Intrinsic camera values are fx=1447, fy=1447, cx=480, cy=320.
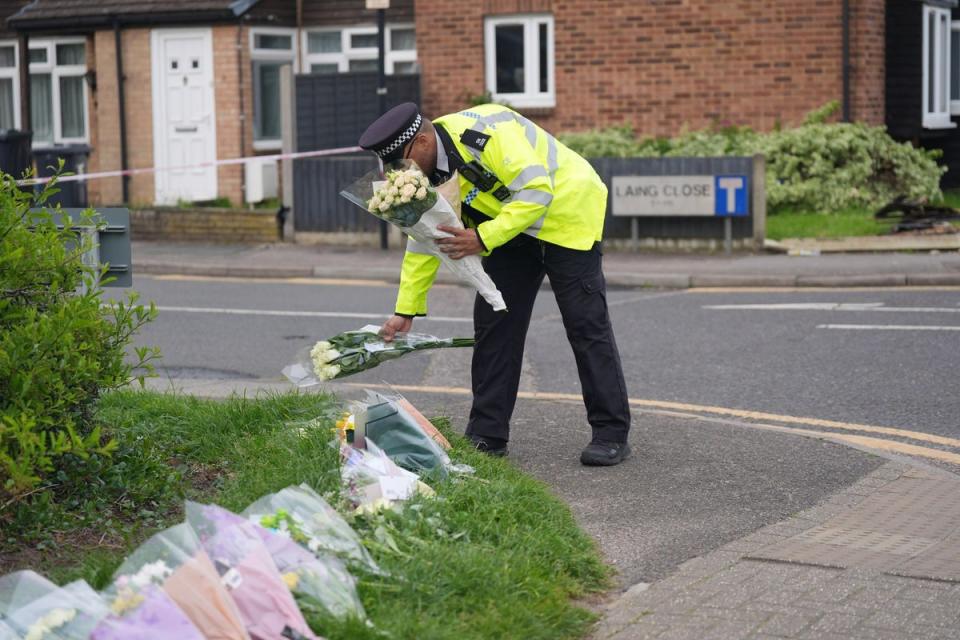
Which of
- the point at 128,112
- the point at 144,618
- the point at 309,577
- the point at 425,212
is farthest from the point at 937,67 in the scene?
the point at 144,618

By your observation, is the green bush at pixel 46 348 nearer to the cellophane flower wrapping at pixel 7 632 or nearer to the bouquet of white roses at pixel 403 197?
the cellophane flower wrapping at pixel 7 632

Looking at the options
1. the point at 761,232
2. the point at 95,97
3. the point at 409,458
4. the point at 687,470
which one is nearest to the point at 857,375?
the point at 687,470

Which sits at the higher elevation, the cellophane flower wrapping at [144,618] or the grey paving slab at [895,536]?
the cellophane flower wrapping at [144,618]

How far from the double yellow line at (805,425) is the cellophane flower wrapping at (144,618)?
330 centimetres

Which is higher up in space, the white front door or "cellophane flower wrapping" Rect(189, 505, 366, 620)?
the white front door

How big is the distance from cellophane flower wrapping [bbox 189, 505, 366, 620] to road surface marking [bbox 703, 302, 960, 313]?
8.61m

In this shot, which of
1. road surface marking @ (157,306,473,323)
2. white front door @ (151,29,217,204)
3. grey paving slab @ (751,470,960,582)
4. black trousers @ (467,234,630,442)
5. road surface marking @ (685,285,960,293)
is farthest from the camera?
white front door @ (151,29,217,204)

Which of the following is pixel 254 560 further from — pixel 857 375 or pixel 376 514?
pixel 857 375

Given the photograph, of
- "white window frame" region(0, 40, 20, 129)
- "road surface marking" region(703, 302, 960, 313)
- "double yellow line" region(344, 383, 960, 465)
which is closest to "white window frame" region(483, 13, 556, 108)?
"road surface marking" region(703, 302, 960, 313)

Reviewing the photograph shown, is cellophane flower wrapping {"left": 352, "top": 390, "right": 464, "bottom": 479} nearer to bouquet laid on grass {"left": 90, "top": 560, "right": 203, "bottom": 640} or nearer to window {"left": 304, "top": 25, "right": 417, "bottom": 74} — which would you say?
bouquet laid on grass {"left": 90, "top": 560, "right": 203, "bottom": 640}

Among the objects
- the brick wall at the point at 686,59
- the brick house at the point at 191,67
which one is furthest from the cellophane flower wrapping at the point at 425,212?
the brick house at the point at 191,67

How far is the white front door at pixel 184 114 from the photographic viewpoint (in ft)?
69.1

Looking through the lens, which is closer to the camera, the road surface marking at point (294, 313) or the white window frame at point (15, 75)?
the road surface marking at point (294, 313)

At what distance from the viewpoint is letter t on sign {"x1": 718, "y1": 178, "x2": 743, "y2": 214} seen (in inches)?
632
